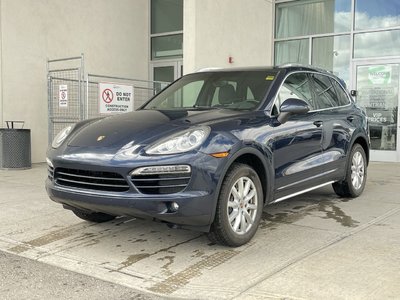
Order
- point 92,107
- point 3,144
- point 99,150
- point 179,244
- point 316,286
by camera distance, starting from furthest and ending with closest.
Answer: point 92,107 → point 3,144 → point 179,244 → point 99,150 → point 316,286

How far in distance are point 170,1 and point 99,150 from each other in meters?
11.3

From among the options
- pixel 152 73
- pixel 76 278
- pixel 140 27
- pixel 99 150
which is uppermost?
pixel 140 27

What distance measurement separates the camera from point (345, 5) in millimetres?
12852

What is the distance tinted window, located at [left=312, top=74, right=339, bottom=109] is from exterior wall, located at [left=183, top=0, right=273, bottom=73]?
17.0 feet

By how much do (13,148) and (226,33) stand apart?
570 cm

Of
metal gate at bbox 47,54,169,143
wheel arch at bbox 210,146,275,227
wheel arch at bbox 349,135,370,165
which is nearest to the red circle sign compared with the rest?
metal gate at bbox 47,54,169,143

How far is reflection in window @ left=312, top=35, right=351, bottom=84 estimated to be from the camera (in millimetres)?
12742

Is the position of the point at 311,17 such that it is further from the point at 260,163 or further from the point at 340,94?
the point at 260,163

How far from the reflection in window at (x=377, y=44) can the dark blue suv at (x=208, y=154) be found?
6875mm

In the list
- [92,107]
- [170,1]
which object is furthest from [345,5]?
[92,107]

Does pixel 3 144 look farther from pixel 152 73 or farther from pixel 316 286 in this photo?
pixel 316 286

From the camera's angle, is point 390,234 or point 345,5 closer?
point 390,234

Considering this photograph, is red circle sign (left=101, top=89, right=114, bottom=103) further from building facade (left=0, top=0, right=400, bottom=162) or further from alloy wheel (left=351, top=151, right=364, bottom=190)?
alloy wheel (left=351, top=151, right=364, bottom=190)

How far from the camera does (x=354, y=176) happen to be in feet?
22.4
